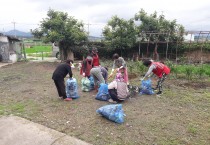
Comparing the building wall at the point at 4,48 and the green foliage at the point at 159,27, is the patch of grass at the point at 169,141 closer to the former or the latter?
the green foliage at the point at 159,27

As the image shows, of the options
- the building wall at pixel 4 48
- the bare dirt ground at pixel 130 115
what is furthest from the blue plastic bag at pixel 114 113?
Result: the building wall at pixel 4 48

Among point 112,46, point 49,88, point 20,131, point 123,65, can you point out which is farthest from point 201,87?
point 112,46

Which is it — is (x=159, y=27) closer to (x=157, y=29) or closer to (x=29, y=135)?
(x=157, y=29)

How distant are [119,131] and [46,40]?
15437mm

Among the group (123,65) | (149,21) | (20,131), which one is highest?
(149,21)

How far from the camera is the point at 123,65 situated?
24.2ft

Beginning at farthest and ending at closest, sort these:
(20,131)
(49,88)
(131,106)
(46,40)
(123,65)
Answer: (46,40) < (49,88) < (123,65) < (131,106) < (20,131)

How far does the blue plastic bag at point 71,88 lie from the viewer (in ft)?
24.6

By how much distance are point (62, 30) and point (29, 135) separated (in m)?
15.3

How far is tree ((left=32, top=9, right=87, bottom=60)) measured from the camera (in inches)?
754

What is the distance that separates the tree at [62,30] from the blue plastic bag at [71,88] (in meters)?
11.9

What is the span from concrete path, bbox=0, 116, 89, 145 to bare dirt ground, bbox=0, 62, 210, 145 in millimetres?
199

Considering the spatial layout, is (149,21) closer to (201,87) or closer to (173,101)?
(201,87)

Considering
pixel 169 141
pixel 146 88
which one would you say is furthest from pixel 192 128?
pixel 146 88
